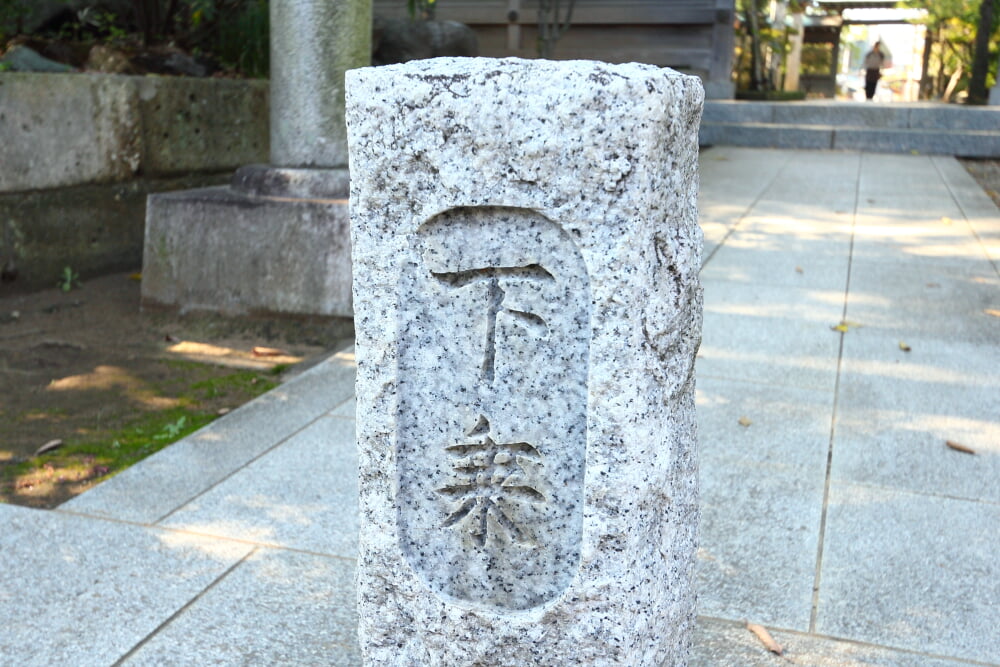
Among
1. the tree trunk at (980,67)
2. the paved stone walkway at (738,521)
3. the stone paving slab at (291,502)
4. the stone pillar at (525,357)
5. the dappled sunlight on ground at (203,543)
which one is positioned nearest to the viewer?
the stone pillar at (525,357)

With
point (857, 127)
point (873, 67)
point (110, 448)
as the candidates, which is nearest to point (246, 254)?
point (110, 448)

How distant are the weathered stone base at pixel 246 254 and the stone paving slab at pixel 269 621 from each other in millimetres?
2433

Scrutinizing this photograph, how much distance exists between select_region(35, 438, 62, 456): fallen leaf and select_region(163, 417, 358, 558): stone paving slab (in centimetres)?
81

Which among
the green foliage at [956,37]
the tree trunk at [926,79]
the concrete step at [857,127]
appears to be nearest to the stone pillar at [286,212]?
the concrete step at [857,127]

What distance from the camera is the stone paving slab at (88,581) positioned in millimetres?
2453

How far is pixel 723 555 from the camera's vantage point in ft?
9.57

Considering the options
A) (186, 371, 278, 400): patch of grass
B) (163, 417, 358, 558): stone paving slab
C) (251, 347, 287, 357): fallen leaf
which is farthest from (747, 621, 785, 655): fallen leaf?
(251, 347, 287, 357): fallen leaf

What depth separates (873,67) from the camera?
2356 centimetres

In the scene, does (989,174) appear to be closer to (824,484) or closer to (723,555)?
(824,484)

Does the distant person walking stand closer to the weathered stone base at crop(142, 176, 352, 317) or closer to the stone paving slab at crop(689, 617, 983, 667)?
the weathered stone base at crop(142, 176, 352, 317)

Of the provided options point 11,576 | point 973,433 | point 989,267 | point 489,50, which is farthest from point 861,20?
point 11,576

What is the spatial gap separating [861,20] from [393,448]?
95.5 ft

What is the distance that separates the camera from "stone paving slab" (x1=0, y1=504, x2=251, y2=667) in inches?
96.6

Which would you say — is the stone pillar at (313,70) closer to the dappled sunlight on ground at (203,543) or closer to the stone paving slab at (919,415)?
the dappled sunlight on ground at (203,543)
